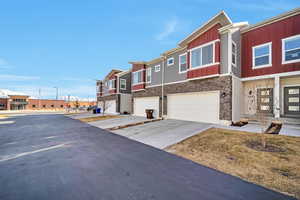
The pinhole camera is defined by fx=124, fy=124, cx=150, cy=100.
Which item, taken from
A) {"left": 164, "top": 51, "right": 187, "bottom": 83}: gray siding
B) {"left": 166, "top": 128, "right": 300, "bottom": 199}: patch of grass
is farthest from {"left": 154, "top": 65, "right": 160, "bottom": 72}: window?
{"left": 166, "top": 128, "right": 300, "bottom": 199}: patch of grass

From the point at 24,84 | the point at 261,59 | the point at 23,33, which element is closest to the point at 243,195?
the point at 261,59

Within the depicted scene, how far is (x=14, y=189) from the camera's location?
8.27 ft

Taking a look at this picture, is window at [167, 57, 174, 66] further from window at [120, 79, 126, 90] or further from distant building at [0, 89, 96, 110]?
distant building at [0, 89, 96, 110]

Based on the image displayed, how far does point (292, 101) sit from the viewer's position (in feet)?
26.7

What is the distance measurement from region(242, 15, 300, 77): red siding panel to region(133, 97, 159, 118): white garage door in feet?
27.2

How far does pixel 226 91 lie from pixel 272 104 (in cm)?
356

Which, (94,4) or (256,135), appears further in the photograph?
(94,4)

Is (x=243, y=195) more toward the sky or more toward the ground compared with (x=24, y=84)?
more toward the ground

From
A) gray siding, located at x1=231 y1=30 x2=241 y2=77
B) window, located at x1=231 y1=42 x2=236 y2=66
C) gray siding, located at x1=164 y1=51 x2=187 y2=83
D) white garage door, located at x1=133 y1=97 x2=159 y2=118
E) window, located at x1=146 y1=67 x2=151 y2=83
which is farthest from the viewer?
window, located at x1=146 y1=67 x2=151 y2=83

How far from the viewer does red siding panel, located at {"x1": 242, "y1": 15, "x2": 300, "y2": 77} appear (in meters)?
7.75

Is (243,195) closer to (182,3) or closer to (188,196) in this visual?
(188,196)

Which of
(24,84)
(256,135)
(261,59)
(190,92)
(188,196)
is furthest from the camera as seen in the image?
(24,84)

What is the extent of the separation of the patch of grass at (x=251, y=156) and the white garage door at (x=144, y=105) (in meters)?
7.77

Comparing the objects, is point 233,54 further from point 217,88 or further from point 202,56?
point 217,88
